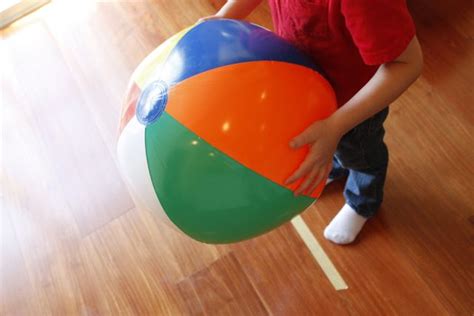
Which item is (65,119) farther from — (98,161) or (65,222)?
(65,222)

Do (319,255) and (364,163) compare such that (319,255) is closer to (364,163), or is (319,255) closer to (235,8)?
(364,163)

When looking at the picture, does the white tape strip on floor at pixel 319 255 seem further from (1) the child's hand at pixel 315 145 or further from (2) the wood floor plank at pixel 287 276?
(1) the child's hand at pixel 315 145

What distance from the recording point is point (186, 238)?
4.14 feet

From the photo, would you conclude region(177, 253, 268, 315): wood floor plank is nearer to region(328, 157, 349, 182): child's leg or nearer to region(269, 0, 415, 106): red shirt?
region(328, 157, 349, 182): child's leg

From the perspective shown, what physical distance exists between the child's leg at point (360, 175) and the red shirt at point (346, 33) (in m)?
0.10

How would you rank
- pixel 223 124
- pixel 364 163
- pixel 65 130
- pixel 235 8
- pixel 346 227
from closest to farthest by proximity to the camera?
pixel 223 124
pixel 235 8
pixel 364 163
pixel 346 227
pixel 65 130

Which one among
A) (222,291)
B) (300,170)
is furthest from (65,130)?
(300,170)

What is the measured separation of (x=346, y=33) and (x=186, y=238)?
0.77 meters

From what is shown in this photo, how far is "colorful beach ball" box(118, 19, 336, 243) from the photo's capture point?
2.11 feet

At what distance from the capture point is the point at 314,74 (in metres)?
0.71

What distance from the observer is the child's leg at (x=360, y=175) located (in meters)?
0.90

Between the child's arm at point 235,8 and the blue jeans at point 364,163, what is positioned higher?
the child's arm at point 235,8

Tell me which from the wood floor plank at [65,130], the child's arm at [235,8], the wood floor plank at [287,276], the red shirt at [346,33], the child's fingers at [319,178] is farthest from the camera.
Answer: the wood floor plank at [65,130]

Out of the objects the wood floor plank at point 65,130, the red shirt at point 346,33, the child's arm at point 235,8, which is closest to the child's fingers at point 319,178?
the red shirt at point 346,33
